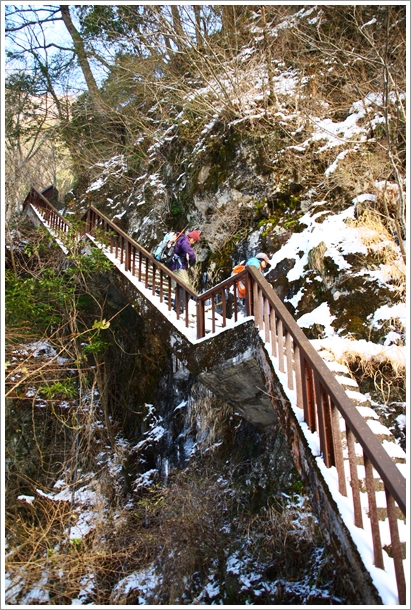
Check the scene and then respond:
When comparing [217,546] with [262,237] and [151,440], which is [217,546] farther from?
[262,237]

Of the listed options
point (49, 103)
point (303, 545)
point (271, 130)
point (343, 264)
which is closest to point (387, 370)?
point (343, 264)

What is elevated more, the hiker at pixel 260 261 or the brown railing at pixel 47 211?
the brown railing at pixel 47 211

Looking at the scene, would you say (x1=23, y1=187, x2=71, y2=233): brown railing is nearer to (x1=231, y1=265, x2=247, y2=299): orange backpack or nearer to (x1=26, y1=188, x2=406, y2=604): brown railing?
(x1=231, y1=265, x2=247, y2=299): orange backpack

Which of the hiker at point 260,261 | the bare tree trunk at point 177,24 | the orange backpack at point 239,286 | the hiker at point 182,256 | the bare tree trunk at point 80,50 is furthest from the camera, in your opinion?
the bare tree trunk at point 80,50

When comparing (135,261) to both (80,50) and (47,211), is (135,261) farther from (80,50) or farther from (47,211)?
(80,50)

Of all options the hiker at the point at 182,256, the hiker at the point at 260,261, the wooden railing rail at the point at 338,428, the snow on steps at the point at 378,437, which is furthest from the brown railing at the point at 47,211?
the snow on steps at the point at 378,437

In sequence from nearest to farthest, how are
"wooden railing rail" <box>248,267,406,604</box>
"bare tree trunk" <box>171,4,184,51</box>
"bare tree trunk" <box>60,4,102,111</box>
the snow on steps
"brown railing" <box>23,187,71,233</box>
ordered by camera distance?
1. "wooden railing rail" <box>248,267,406,604</box>
2. the snow on steps
3. "bare tree trunk" <box>171,4,184,51</box>
4. "brown railing" <box>23,187,71,233</box>
5. "bare tree trunk" <box>60,4,102,111</box>

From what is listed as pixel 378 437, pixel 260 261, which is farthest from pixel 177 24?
pixel 378 437

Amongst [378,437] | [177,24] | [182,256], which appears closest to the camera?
[378,437]

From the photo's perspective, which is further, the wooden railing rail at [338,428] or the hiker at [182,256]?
the hiker at [182,256]

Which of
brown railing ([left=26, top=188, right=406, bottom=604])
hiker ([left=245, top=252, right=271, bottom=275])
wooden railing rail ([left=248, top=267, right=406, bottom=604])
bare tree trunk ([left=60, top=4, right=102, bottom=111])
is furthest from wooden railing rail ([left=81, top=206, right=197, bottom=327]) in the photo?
bare tree trunk ([left=60, top=4, right=102, bottom=111])

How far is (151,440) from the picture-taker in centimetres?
922

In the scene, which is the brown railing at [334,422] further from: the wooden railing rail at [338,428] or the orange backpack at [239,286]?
the orange backpack at [239,286]

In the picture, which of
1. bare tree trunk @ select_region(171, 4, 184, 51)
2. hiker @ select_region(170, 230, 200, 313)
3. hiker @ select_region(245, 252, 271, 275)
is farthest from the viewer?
bare tree trunk @ select_region(171, 4, 184, 51)
